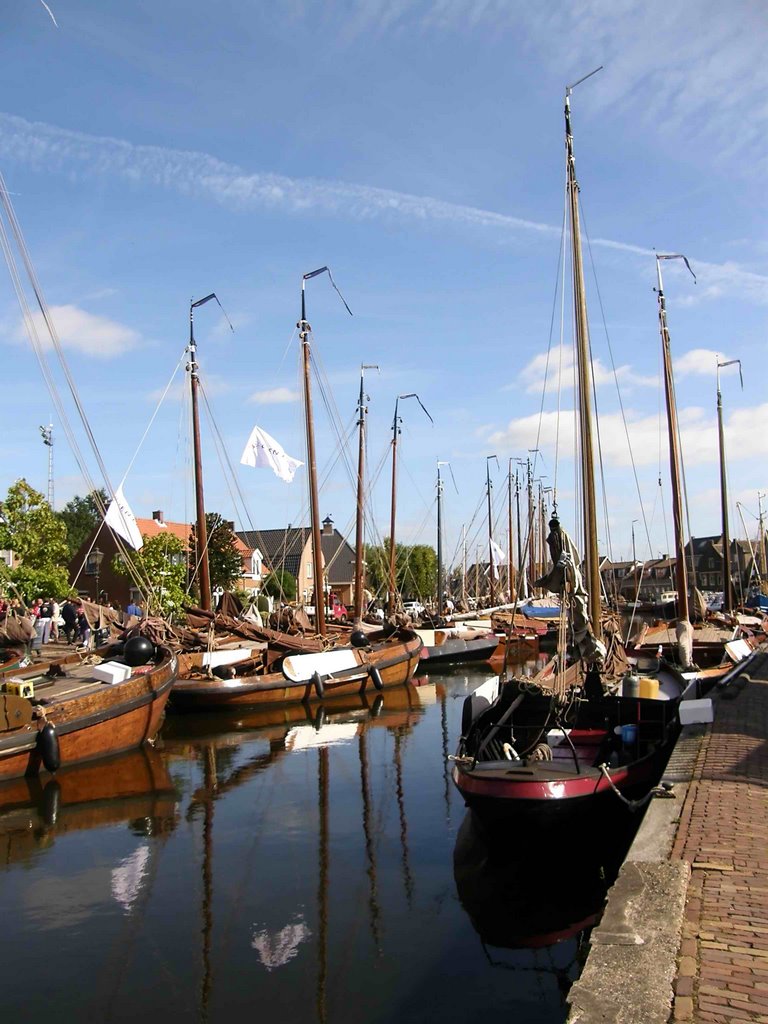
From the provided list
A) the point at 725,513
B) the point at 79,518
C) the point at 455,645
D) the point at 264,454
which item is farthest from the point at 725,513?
the point at 79,518

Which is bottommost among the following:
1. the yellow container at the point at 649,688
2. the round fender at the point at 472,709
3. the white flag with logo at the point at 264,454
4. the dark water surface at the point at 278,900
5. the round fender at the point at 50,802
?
the dark water surface at the point at 278,900

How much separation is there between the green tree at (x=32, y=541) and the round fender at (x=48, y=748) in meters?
19.6

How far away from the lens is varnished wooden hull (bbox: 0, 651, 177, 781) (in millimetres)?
15211

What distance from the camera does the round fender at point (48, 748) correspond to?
15.3m

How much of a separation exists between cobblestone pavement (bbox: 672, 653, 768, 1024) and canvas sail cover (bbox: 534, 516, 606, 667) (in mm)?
3069

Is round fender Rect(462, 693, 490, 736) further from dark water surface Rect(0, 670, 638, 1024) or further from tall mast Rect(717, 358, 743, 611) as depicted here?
tall mast Rect(717, 358, 743, 611)

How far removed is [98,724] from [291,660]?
9128mm

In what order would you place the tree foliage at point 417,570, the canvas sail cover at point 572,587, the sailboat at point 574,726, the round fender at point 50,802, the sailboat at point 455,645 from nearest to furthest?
1. the sailboat at point 574,726
2. the round fender at point 50,802
3. the canvas sail cover at point 572,587
4. the sailboat at point 455,645
5. the tree foliage at point 417,570

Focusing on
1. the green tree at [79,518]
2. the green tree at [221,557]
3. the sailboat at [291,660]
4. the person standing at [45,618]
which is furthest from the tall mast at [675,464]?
the green tree at [79,518]

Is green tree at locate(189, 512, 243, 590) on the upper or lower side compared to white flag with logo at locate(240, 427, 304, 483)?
lower

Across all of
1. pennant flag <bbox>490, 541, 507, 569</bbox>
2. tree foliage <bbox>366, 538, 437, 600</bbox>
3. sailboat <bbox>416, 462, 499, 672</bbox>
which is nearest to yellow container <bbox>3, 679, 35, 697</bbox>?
sailboat <bbox>416, 462, 499, 672</bbox>

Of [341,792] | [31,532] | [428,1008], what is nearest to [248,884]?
[428,1008]

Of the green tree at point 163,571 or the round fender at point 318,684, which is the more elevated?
the green tree at point 163,571

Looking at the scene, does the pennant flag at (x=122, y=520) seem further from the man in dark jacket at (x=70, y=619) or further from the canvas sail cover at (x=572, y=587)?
the canvas sail cover at (x=572, y=587)
